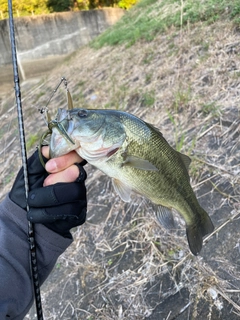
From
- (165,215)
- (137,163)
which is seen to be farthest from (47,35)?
(137,163)

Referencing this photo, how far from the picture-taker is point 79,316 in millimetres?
2662

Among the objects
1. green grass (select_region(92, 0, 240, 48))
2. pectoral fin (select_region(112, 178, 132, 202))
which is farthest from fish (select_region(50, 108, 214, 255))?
green grass (select_region(92, 0, 240, 48))

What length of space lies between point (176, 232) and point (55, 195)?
152 centimetres

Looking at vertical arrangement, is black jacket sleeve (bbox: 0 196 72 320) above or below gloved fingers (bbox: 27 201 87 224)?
below

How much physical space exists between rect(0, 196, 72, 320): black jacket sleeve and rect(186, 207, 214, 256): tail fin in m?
0.78

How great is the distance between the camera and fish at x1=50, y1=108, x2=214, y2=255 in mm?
1600


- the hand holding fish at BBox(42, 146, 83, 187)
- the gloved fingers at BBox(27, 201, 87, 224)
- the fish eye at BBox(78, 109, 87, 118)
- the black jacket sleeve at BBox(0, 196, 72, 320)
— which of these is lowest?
the black jacket sleeve at BBox(0, 196, 72, 320)

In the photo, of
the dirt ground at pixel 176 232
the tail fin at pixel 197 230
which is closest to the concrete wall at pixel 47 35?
the dirt ground at pixel 176 232

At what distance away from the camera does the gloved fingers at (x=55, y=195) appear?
61.7 inches

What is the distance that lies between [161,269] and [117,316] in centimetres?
49

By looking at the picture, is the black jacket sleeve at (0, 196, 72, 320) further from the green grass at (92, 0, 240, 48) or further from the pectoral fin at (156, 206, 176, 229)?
the green grass at (92, 0, 240, 48)

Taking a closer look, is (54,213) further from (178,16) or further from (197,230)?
(178,16)

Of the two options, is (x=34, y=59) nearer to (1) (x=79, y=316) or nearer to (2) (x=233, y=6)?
(2) (x=233, y=6)

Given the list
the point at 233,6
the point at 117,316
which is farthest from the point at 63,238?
the point at 233,6
